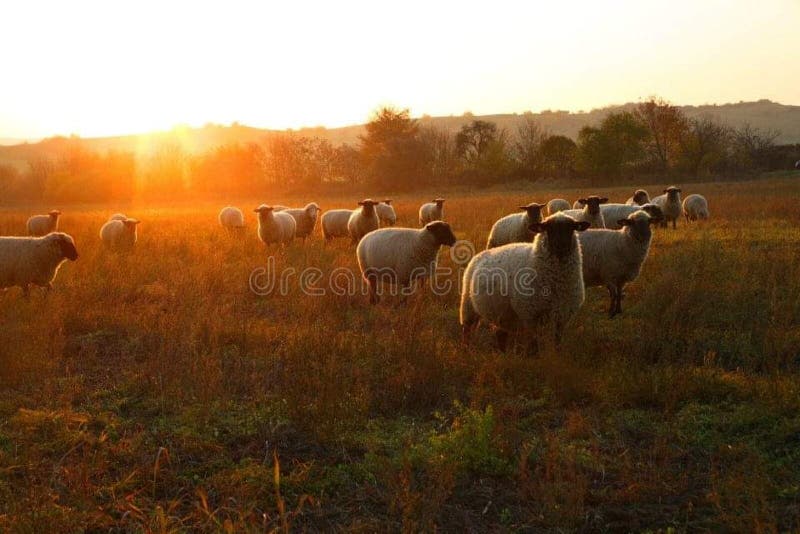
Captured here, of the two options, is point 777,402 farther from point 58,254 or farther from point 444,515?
point 58,254

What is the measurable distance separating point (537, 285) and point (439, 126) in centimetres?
13246

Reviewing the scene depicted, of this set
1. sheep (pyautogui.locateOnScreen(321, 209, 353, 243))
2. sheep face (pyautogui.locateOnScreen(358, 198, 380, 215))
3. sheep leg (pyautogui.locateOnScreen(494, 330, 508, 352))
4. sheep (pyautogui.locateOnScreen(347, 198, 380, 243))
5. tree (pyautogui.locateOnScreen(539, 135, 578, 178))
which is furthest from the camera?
tree (pyautogui.locateOnScreen(539, 135, 578, 178))

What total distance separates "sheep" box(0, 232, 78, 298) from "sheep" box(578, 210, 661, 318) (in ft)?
33.7

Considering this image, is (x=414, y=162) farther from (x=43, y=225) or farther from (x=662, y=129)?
(x=43, y=225)

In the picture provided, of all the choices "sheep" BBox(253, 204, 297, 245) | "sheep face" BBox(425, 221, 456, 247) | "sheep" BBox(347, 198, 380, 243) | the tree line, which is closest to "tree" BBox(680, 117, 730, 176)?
the tree line

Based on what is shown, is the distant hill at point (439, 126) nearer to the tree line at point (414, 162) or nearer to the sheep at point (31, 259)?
the tree line at point (414, 162)

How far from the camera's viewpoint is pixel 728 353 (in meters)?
7.41

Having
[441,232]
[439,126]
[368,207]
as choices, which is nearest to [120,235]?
[368,207]

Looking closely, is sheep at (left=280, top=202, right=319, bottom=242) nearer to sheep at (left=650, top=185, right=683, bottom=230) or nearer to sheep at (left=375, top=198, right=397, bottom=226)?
sheep at (left=375, top=198, right=397, bottom=226)

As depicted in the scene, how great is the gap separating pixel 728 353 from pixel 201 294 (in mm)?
8699

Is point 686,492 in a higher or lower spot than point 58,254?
lower

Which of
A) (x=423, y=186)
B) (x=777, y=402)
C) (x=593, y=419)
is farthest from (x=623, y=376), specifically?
(x=423, y=186)

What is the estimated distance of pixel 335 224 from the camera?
20844mm

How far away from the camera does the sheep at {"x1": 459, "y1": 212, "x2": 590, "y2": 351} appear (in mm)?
7305
